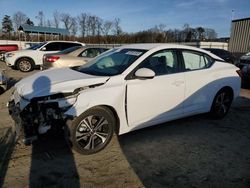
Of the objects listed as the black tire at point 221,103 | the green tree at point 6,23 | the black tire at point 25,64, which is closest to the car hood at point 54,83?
the black tire at point 221,103

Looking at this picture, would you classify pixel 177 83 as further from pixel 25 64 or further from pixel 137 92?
pixel 25 64

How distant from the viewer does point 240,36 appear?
25016 mm

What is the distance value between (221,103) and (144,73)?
8.39 ft

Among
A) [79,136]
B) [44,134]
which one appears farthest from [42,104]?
[79,136]

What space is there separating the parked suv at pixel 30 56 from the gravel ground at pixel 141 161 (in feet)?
33.1

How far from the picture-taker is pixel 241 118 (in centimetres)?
654

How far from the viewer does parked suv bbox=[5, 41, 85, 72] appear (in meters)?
14.9

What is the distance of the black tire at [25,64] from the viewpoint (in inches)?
589

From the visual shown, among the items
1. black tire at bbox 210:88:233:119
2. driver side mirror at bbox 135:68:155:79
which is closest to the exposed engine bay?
driver side mirror at bbox 135:68:155:79

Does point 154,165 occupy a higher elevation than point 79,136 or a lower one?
lower

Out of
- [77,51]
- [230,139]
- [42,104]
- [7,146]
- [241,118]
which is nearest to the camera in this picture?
[42,104]

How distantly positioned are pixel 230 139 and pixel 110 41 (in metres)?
43.6

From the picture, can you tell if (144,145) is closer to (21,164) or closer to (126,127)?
(126,127)

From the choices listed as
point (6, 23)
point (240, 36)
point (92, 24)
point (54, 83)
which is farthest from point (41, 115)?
point (6, 23)
